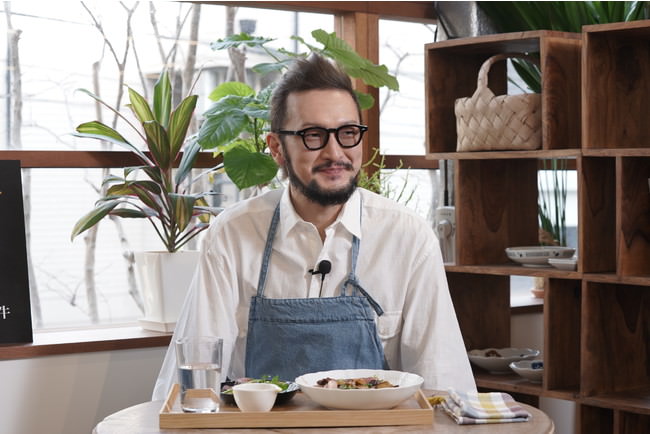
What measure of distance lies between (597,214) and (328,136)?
965mm

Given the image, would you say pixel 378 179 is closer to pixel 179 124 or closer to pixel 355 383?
pixel 179 124

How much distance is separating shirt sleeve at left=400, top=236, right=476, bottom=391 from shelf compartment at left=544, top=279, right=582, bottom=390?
1.92ft

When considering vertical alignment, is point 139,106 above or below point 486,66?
below

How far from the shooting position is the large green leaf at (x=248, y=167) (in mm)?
3047

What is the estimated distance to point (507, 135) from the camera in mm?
3062

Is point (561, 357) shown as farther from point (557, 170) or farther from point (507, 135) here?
point (557, 170)

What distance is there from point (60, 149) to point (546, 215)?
6.44 feet

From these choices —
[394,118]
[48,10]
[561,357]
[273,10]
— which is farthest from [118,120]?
[561,357]

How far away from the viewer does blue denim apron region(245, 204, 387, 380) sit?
2428 millimetres

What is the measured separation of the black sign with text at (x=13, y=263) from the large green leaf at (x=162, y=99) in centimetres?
47

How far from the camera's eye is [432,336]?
247cm

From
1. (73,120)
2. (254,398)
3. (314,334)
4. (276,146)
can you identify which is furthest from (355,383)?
(73,120)

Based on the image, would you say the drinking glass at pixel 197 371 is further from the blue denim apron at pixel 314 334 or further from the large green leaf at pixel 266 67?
the large green leaf at pixel 266 67

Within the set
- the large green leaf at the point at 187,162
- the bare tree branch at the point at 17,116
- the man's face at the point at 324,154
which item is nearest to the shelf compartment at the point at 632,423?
the man's face at the point at 324,154
